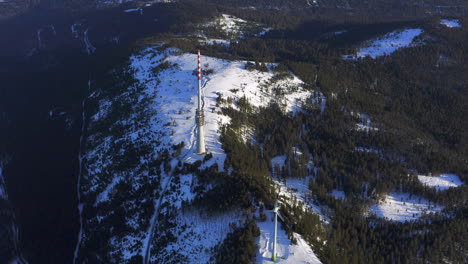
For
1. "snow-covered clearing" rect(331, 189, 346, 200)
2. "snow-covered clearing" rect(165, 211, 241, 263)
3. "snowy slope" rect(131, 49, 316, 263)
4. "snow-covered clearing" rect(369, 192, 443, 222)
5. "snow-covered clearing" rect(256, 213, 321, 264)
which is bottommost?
"snow-covered clearing" rect(369, 192, 443, 222)

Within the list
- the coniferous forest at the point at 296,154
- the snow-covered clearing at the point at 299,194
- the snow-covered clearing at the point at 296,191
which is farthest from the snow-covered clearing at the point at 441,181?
the snow-covered clearing at the point at 299,194

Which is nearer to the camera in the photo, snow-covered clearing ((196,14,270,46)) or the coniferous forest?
the coniferous forest

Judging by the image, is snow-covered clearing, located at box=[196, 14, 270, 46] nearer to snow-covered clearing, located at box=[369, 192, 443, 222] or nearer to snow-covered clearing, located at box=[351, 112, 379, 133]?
snow-covered clearing, located at box=[351, 112, 379, 133]

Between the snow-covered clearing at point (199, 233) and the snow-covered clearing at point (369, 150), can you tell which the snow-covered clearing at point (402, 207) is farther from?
the snow-covered clearing at point (199, 233)

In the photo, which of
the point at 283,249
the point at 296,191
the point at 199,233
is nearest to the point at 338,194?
the point at 296,191

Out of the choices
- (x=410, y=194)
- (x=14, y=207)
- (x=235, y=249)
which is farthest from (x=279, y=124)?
(x=14, y=207)

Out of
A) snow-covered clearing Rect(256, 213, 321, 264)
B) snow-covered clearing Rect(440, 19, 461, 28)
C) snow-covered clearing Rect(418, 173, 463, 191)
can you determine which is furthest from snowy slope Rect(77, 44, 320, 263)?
snow-covered clearing Rect(440, 19, 461, 28)

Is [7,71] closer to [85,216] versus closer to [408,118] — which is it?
[85,216]
